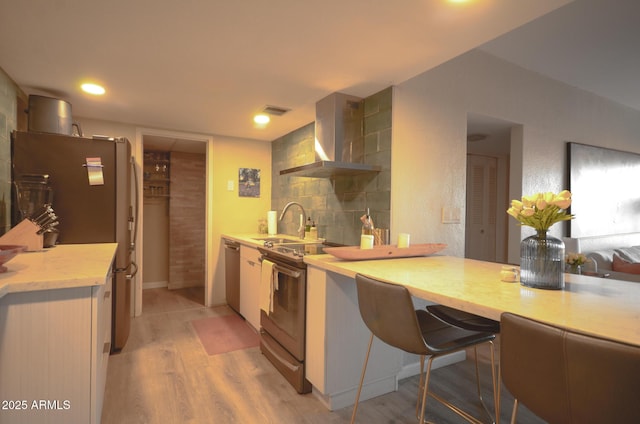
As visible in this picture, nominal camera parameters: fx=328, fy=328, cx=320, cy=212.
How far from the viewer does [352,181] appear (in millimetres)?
2730

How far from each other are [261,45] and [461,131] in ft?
5.67

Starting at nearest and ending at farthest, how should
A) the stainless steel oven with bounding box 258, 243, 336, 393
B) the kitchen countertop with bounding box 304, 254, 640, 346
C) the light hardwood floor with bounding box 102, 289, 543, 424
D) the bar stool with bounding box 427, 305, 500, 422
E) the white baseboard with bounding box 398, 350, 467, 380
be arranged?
1. the kitchen countertop with bounding box 304, 254, 640, 346
2. the bar stool with bounding box 427, 305, 500, 422
3. the light hardwood floor with bounding box 102, 289, 543, 424
4. the stainless steel oven with bounding box 258, 243, 336, 393
5. the white baseboard with bounding box 398, 350, 467, 380

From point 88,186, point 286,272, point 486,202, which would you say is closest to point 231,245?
point 88,186

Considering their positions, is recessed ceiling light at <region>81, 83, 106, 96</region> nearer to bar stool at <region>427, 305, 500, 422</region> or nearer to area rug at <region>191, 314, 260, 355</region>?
area rug at <region>191, 314, 260, 355</region>

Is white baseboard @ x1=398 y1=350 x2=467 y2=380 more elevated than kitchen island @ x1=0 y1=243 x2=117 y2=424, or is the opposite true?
kitchen island @ x1=0 y1=243 x2=117 y2=424

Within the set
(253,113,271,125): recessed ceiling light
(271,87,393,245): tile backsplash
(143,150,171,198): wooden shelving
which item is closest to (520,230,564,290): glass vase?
(271,87,393,245): tile backsplash

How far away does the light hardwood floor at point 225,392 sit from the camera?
182cm

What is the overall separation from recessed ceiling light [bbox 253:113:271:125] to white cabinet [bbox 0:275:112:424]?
2.23m

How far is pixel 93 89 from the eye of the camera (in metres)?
2.48

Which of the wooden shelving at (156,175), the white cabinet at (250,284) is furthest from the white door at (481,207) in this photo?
the wooden shelving at (156,175)

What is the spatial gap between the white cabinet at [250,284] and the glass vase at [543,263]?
203cm

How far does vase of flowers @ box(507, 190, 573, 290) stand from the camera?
49.7 inches

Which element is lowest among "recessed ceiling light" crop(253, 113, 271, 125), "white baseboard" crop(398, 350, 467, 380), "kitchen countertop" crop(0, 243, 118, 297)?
"white baseboard" crop(398, 350, 467, 380)

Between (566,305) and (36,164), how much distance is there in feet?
10.2
